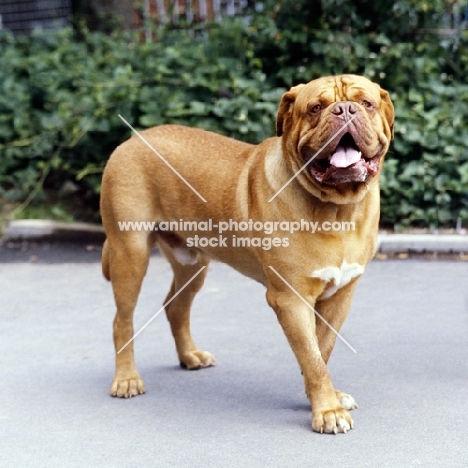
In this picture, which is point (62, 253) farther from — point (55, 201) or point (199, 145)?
point (199, 145)

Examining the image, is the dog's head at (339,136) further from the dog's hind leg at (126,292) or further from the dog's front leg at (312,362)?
the dog's hind leg at (126,292)

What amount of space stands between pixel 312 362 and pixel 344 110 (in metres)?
1.16

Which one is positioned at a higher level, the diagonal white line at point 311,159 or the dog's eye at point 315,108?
the dog's eye at point 315,108

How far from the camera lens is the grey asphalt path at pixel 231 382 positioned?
4.01m

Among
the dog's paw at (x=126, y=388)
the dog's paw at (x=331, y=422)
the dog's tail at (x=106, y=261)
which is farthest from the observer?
the dog's tail at (x=106, y=261)

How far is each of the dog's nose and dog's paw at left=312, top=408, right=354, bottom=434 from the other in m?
1.36

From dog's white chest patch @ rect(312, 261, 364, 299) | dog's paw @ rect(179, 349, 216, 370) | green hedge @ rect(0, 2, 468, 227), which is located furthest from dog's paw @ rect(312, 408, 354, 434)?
green hedge @ rect(0, 2, 468, 227)

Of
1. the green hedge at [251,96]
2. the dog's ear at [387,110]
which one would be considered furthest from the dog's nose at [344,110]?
the green hedge at [251,96]

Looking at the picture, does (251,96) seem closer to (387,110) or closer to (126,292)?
(126,292)

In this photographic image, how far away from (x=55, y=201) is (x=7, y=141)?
2.78 ft

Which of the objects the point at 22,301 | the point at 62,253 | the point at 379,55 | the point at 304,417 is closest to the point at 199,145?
the point at 304,417

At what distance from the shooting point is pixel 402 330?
5.91 m

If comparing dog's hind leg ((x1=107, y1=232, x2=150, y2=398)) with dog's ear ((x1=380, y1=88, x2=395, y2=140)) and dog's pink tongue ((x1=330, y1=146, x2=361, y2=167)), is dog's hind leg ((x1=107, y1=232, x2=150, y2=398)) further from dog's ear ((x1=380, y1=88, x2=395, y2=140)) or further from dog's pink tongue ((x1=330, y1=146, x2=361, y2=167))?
dog's ear ((x1=380, y1=88, x2=395, y2=140))

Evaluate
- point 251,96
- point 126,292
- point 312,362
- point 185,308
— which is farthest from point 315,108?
point 251,96
